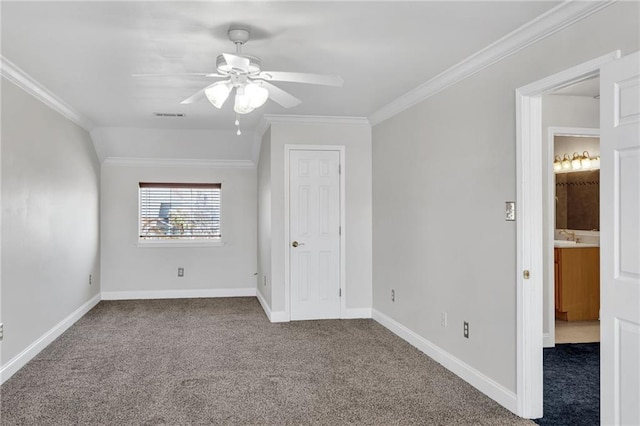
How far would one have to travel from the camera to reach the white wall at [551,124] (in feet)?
14.8

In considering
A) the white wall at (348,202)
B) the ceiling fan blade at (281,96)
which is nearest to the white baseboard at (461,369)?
the white wall at (348,202)

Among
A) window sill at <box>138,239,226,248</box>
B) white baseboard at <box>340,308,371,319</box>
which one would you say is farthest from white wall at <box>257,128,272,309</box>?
white baseboard at <box>340,308,371,319</box>

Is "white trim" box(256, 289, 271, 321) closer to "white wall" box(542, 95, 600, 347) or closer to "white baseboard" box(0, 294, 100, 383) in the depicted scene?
"white baseboard" box(0, 294, 100, 383)

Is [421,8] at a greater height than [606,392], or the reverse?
[421,8]

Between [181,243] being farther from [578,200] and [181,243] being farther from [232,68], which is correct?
[578,200]

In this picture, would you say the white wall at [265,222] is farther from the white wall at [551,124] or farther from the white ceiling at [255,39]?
the white wall at [551,124]

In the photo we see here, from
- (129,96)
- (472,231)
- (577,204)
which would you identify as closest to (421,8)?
(472,231)

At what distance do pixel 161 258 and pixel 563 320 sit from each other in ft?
17.5

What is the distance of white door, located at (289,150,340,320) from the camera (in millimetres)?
5602

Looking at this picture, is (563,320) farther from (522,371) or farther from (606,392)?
(606,392)

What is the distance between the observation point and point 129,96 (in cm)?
461

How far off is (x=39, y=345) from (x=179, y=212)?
3.28m

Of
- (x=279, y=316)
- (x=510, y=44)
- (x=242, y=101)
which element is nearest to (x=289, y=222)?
(x=279, y=316)

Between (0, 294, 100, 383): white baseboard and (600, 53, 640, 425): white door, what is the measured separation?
3878mm
